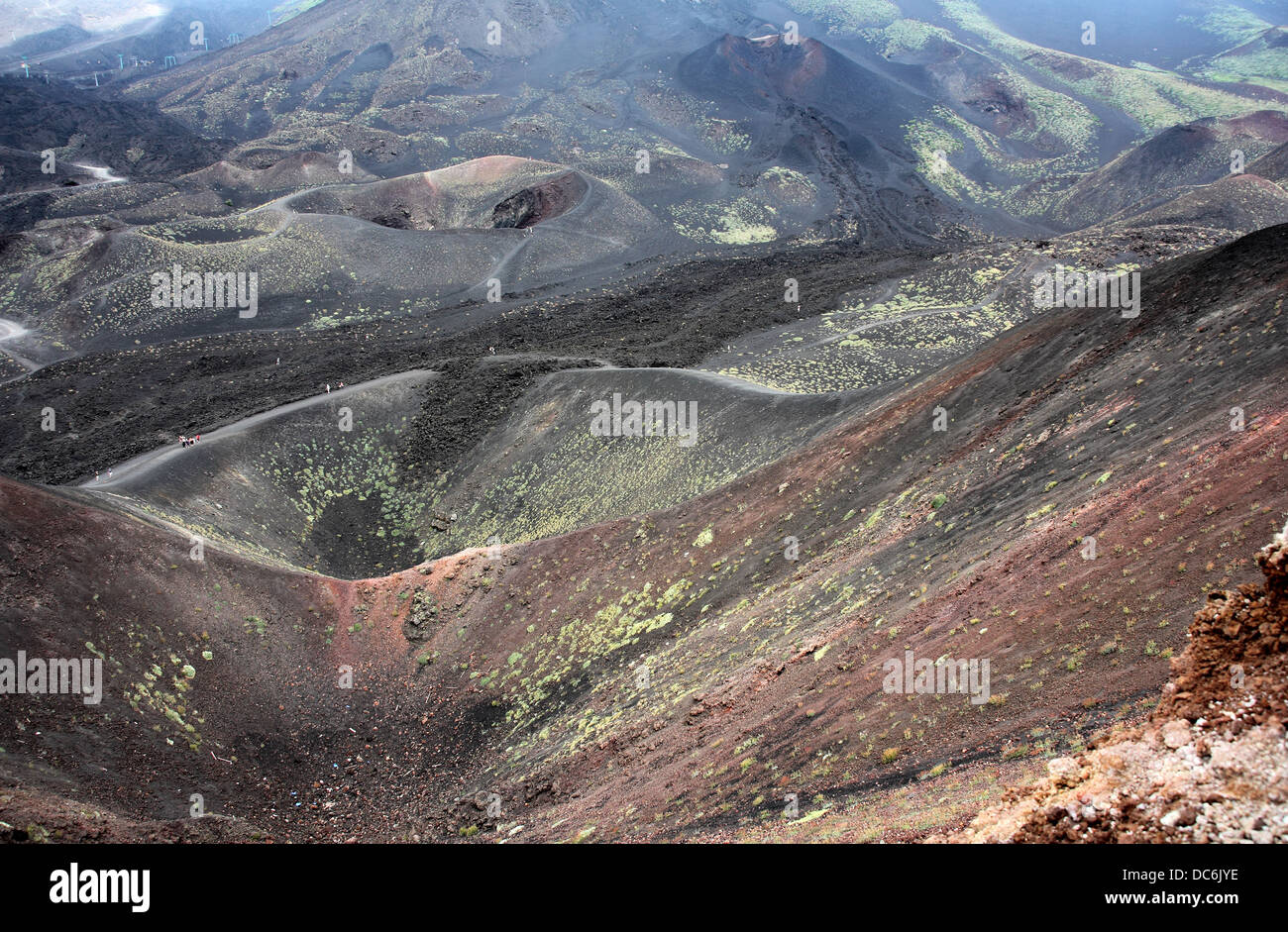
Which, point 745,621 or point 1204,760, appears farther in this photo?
point 745,621

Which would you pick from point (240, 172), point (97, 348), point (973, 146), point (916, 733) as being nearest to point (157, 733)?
point (916, 733)

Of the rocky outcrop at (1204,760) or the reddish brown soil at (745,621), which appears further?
the reddish brown soil at (745,621)

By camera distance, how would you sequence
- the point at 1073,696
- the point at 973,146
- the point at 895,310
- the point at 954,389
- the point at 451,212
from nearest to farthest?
the point at 1073,696 → the point at 954,389 → the point at 895,310 → the point at 451,212 → the point at 973,146

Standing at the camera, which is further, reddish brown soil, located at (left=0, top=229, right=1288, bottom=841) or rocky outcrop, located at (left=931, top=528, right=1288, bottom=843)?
reddish brown soil, located at (left=0, top=229, right=1288, bottom=841)

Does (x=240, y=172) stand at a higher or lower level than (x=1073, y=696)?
higher

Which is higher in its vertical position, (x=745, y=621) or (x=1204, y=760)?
(x=745, y=621)

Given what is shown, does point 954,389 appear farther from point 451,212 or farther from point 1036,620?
point 451,212

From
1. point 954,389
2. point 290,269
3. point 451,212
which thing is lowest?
point 954,389

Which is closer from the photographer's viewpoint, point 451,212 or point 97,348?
point 97,348
